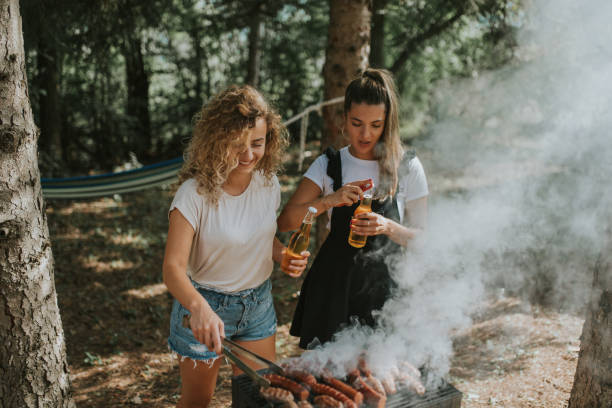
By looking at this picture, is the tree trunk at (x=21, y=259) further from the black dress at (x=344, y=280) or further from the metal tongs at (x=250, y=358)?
the black dress at (x=344, y=280)

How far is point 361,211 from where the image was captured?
2.64 m

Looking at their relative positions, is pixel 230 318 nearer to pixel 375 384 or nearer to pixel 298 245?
pixel 298 245

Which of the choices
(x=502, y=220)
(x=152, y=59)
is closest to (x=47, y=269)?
(x=502, y=220)

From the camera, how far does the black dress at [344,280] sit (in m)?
2.73

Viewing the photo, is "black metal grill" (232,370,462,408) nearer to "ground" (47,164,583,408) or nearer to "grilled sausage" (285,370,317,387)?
"grilled sausage" (285,370,317,387)

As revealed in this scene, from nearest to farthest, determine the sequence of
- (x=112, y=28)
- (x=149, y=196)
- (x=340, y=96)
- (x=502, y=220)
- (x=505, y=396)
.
A: (x=505, y=396) → (x=340, y=96) → (x=112, y=28) → (x=502, y=220) → (x=149, y=196)

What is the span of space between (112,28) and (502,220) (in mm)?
6650

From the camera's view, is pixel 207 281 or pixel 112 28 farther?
pixel 112 28

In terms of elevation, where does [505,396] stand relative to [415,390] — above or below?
below

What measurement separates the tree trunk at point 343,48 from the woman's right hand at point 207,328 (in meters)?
2.80

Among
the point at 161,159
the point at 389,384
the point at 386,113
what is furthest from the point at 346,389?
the point at 161,159

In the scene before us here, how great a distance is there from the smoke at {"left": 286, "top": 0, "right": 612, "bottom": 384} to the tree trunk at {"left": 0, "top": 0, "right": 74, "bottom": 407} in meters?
1.37

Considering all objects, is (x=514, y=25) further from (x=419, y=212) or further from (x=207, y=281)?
(x=207, y=281)

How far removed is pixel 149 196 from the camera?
9500 mm
